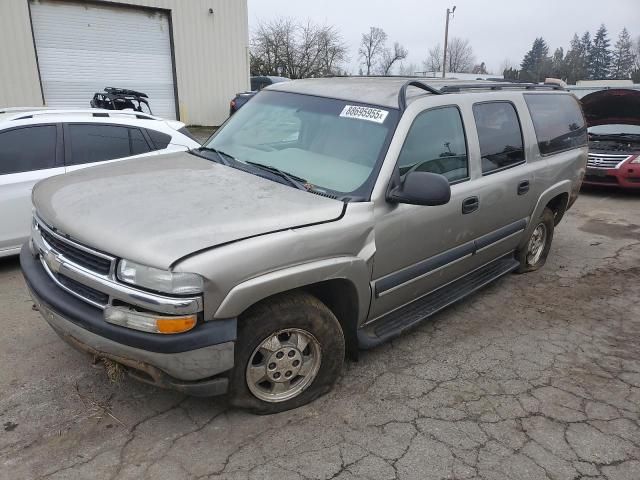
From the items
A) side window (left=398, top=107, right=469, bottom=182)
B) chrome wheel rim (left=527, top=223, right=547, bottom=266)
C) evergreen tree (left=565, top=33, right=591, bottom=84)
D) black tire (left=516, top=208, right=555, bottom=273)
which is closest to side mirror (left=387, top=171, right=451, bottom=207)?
side window (left=398, top=107, right=469, bottom=182)

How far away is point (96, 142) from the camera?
17.5 feet

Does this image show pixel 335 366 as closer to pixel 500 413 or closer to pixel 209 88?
pixel 500 413

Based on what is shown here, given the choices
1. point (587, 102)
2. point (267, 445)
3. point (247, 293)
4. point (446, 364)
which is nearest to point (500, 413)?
point (446, 364)

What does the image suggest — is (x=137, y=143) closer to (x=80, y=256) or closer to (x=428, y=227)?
(x=80, y=256)

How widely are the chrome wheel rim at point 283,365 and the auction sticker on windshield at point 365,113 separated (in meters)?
1.45

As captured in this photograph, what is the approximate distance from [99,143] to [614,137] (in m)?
9.04

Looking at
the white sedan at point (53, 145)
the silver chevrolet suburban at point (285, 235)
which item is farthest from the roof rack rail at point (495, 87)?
the white sedan at point (53, 145)

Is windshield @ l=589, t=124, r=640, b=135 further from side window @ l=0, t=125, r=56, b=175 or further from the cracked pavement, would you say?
side window @ l=0, t=125, r=56, b=175

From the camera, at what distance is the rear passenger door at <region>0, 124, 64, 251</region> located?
15.4 ft

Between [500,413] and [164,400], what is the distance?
1.99m

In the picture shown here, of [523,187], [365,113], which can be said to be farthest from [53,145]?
[523,187]

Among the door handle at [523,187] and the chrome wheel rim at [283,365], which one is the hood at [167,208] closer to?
the chrome wheel rim at [283,365]

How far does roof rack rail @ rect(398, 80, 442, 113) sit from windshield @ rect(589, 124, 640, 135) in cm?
792

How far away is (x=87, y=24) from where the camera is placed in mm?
14023
